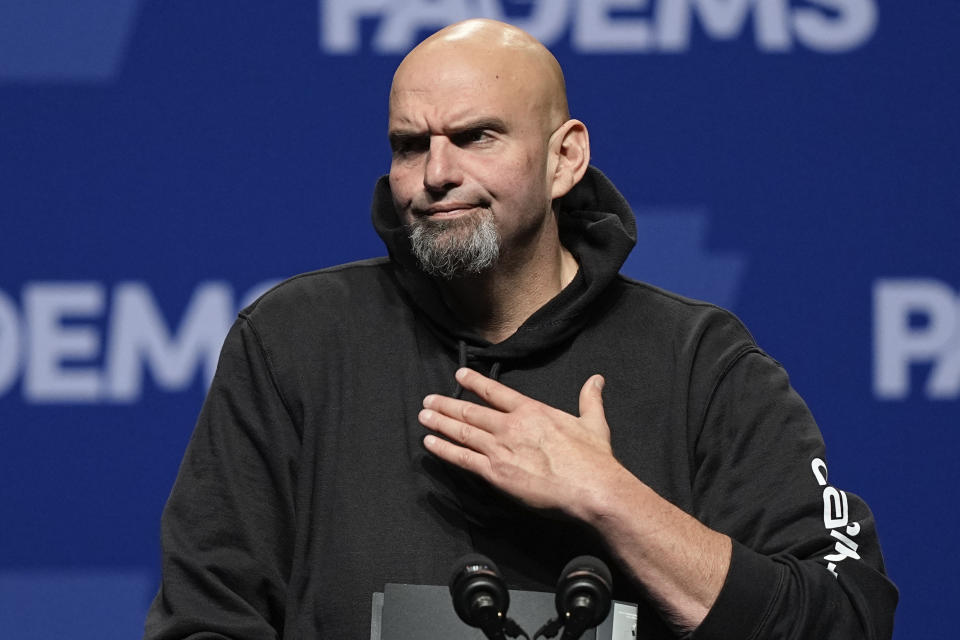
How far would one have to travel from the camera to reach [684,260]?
8.88ft

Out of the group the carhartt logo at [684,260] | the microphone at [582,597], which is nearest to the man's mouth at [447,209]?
the microphone at [582,597]

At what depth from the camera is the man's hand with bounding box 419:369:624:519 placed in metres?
1.55

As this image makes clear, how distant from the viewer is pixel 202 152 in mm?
2734

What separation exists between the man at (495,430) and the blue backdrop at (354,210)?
0.81 metres

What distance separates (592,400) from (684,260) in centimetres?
109

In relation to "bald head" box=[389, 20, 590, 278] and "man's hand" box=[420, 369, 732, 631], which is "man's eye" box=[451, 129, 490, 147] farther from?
"man's hand" box=[420, 369, 732, 631]

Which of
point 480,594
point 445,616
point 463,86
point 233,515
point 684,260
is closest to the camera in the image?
point 480,594

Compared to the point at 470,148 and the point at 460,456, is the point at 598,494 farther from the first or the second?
the point at 470,148

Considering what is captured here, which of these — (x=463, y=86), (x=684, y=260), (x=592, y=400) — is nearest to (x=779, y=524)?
(x=592, y=400)

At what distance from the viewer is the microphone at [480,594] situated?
4.17 feet

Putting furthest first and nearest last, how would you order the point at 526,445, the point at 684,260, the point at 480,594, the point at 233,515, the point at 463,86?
the point at 684,260 < the point at 463,86 < the point at 233,515 < the point at 526,445 < the point at 480,594

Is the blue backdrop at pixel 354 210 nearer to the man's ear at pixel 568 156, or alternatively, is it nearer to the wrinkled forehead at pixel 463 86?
the man's ear at pixel 568 156

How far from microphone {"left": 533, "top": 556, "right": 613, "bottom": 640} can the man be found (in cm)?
25

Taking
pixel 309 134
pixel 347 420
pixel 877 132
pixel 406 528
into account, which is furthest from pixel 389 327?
pixel 877 132
